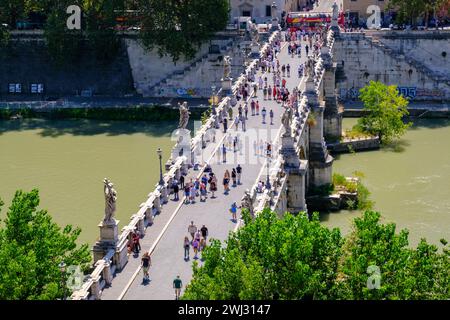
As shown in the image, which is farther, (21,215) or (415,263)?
(21,215)

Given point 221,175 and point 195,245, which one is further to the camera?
point 221,175

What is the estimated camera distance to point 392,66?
274 ft

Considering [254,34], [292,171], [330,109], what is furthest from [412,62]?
[292,171]

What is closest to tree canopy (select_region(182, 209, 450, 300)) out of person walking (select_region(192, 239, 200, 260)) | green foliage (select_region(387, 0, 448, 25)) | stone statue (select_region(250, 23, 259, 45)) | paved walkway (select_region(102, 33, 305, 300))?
paved walkway (select_region(102, 33, 305, 300))

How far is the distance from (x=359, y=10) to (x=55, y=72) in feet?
100.0

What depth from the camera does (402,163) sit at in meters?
65.6

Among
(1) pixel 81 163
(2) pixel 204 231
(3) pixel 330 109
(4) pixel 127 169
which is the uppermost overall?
(3) pixel 330 109

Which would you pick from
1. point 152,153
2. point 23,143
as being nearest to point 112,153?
point 152,153

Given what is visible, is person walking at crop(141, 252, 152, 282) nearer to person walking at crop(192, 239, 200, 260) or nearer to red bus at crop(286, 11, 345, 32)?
person walking at crop(192, 239, 200, 260)

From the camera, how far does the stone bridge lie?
36.7 meters

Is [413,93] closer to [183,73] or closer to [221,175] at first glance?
[183,73]

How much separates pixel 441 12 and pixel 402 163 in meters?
26.2

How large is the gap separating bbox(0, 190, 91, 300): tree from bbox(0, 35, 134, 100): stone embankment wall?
161 ft
